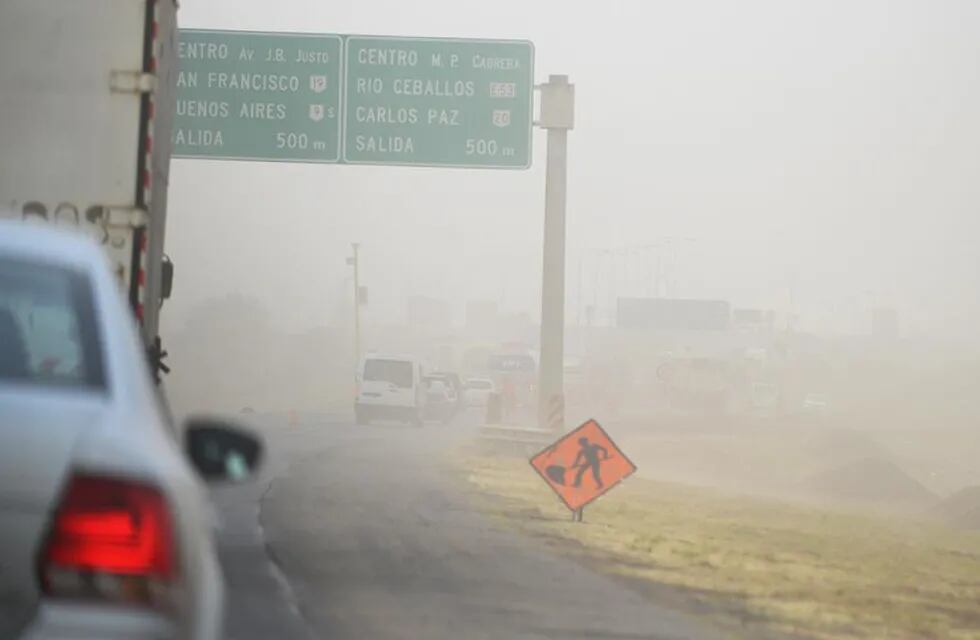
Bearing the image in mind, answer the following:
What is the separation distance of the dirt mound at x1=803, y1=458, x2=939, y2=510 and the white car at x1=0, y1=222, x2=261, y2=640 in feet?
111

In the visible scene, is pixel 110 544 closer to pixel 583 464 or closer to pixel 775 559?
pixel 775 559

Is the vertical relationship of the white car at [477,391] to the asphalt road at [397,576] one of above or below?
above

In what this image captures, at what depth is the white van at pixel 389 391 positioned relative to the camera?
177 ft

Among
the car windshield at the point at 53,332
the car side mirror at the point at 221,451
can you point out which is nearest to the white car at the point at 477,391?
the car side mirror at the point at 221,451

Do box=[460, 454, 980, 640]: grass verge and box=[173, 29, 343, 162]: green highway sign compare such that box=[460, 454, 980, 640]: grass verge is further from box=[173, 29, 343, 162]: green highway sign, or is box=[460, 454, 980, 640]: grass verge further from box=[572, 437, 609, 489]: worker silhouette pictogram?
box=[173, 29, 343, 162]: green highway sign

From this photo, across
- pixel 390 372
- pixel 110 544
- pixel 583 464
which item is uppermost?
pixel 390 372

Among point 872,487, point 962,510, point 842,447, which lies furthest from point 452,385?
point 962,510

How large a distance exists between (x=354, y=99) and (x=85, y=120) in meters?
18.9

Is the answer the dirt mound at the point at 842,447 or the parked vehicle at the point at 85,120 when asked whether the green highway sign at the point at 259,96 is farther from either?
the dirt mound at the point at 842,447

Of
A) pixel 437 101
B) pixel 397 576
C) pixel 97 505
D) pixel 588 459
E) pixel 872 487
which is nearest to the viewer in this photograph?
pixel 97 505

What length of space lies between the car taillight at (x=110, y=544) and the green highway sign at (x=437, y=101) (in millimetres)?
26905

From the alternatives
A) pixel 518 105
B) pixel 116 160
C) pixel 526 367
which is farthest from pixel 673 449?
pixel 116 160

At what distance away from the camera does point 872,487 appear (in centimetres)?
4122

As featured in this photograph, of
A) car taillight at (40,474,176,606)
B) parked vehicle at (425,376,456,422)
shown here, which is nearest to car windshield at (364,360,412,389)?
parked vehicle at (425,376,456,422)
